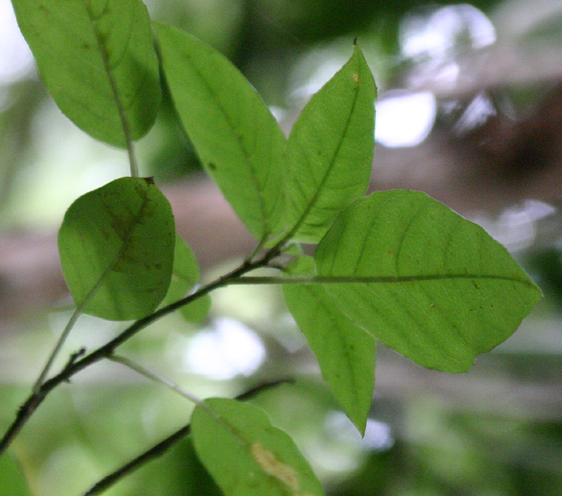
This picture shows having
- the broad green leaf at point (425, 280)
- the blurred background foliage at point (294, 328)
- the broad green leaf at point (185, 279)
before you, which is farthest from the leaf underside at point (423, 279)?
the blurred background foliage at point (294, 328)

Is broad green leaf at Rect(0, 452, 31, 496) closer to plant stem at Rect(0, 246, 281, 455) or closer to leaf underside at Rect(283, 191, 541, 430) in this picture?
plant stem at Rect(0, 246, 281, 455)

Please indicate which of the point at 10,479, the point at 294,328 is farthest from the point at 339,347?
the point at 294,328

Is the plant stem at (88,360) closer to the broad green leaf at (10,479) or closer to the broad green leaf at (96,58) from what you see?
the broad green leaf at (10,479)

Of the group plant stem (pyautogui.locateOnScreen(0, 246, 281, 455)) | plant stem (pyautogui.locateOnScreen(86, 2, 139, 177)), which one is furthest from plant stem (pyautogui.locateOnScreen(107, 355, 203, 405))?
plant stem (pyautogui.locateOnScreen(86, 2, 139, 177))

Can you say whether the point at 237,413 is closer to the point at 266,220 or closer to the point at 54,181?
the point at 266,220

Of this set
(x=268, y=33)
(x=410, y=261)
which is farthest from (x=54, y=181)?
(x=410, y=261)

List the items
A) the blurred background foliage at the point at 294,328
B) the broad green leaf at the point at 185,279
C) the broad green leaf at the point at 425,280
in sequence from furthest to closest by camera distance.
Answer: the blurred background foliage at the point at 294,328, the broad green leaf at the point at 185,279, the broad green leaf at the point at 425,280
